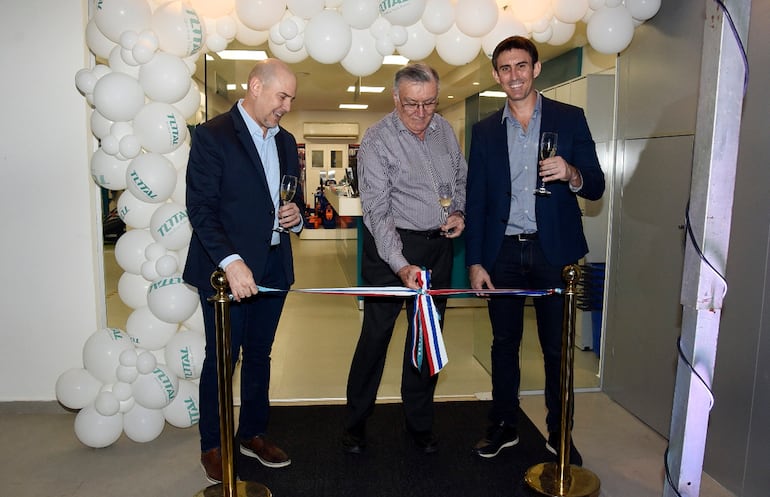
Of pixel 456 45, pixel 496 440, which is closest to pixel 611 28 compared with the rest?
pixel 456 45

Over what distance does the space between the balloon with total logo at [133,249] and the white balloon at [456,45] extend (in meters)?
1.87

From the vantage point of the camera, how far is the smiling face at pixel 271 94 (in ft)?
7.89

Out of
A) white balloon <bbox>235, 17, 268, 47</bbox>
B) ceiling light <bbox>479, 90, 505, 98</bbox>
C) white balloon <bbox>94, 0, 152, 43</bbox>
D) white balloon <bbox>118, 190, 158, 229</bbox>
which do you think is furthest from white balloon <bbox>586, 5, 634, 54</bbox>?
white balloon <bbox>118, 190, 158, 229</bbox>

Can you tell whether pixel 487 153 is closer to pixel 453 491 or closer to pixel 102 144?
pixel 453 491

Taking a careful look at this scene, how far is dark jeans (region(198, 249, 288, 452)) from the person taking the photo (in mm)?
2596

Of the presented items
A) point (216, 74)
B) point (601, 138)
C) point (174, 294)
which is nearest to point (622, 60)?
point (601, 138)

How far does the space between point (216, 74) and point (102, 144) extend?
106 cm

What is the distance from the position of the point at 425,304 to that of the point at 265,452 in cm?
104

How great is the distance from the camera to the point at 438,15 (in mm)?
3180

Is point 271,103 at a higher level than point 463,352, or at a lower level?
higher

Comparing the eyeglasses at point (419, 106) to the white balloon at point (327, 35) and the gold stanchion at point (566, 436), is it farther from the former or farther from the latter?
the gold stanchion at point (566, 436)

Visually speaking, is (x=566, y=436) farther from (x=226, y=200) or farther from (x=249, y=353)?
(x=226, y=200)

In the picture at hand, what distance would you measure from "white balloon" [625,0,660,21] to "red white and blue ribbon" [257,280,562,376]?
160cm

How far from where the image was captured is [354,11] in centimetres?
307
